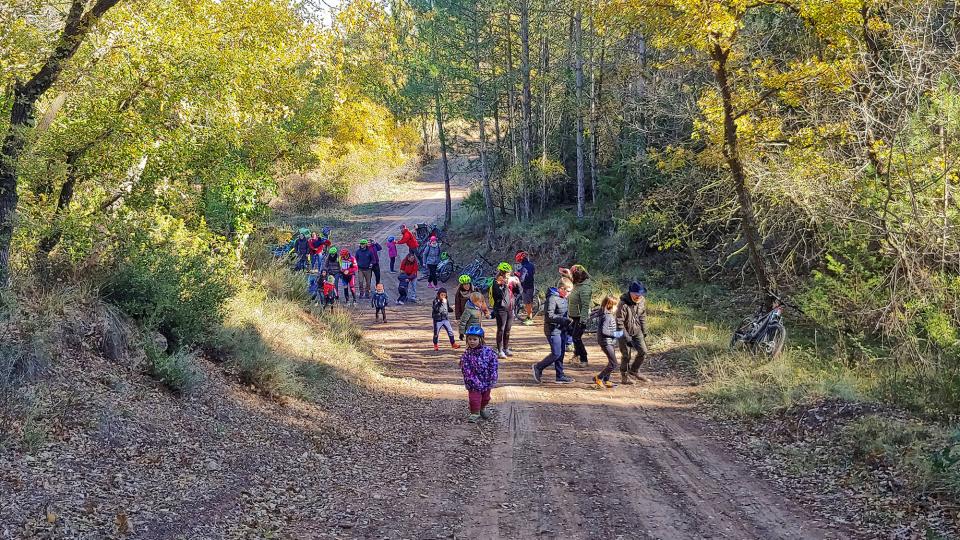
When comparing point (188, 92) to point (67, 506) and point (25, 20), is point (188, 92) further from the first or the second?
point (67, 506)

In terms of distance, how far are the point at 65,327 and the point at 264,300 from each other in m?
7.07

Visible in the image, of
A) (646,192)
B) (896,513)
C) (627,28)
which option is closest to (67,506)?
(896,513)

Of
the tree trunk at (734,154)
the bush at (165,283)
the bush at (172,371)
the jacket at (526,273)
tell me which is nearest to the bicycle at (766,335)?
the tree trunk at (734,154)

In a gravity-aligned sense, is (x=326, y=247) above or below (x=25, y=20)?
below

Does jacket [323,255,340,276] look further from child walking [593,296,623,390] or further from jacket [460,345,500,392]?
jacket [460,345,500,392]

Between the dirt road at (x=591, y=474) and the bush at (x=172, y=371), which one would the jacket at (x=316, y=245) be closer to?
the dirt road at (x=591, y=474)

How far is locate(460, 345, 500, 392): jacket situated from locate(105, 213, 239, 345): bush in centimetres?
363

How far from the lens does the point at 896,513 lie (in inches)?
239

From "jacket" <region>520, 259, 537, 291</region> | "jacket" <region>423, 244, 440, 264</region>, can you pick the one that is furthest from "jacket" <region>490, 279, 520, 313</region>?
"jacket" <region>423, 244, 440, 264</region>

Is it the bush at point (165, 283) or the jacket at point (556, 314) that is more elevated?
the bush at point (165, 283)

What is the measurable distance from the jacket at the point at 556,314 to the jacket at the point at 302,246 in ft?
39.1

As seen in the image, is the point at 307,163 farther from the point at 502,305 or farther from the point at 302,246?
the point at 502,305

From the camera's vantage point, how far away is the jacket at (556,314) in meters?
11.8

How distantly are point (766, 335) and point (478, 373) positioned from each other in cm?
546
